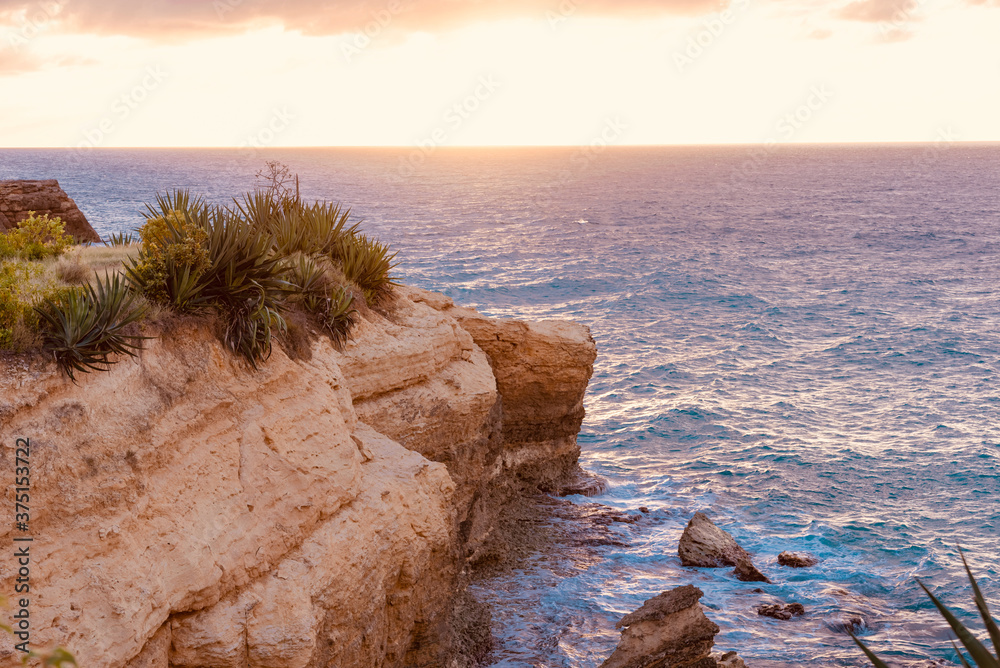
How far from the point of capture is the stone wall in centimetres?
2278

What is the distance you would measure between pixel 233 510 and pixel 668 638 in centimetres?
701

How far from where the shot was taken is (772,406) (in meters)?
29.0

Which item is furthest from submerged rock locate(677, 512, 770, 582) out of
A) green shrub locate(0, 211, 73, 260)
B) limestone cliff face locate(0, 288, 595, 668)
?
green shrub locate(0, 211, 73, 260)

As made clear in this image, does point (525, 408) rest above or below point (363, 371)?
below

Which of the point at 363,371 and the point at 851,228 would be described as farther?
the point at 851,228

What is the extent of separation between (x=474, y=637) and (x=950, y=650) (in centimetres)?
894

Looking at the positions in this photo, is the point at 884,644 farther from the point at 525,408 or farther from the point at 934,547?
the point at 525,408

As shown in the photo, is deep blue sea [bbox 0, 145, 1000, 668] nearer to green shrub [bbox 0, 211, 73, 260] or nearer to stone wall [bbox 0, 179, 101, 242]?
green shrub [bbox 0, 211, 73, 260]

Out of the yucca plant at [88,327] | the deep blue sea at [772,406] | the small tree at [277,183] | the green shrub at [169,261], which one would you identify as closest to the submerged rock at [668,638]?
the deep blue sea at [772,406]

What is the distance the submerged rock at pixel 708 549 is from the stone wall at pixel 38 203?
1897 centimetres

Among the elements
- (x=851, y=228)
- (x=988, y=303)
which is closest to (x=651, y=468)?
(x=988, y=303)

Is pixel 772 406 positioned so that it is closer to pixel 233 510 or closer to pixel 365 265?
pixel 365 265

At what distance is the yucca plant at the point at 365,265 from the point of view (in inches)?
527

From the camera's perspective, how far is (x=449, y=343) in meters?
14.7
